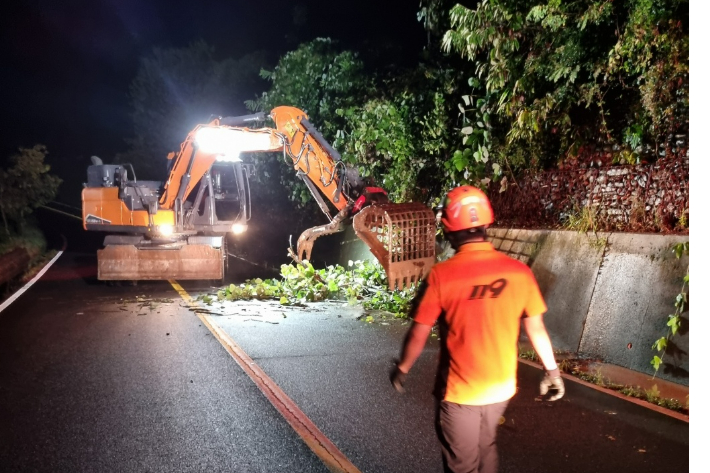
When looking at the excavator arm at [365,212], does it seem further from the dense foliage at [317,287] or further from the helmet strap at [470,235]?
the helmet strap at [470,235]

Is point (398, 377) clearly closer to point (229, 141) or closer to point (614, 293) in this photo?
point (614, 293)

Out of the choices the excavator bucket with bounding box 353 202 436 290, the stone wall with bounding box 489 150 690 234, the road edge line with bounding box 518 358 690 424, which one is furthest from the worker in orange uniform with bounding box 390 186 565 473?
the excavator bucket with bounding box 353 202 436 290

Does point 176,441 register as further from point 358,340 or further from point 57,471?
point 358,340

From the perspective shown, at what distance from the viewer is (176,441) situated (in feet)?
17.3

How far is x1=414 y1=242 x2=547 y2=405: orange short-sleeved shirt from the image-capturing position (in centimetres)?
332

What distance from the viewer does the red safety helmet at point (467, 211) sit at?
3.44 meters

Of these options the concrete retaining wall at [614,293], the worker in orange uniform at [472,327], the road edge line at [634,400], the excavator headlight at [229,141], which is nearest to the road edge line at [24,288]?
the excavator headlight at [229,141]

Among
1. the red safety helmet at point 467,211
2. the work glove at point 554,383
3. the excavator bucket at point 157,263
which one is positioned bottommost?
the excavator bucket at point 157,263

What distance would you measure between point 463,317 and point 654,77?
672cm

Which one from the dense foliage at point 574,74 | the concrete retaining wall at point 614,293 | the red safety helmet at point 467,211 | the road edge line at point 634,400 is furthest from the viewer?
the dense foliage at point 574,74

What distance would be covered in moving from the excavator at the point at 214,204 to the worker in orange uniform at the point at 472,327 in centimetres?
679

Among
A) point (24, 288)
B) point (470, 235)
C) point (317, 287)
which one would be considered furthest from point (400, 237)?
point (24, 288)

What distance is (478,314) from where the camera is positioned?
3330mm

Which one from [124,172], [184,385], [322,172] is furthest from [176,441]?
[124,172]
